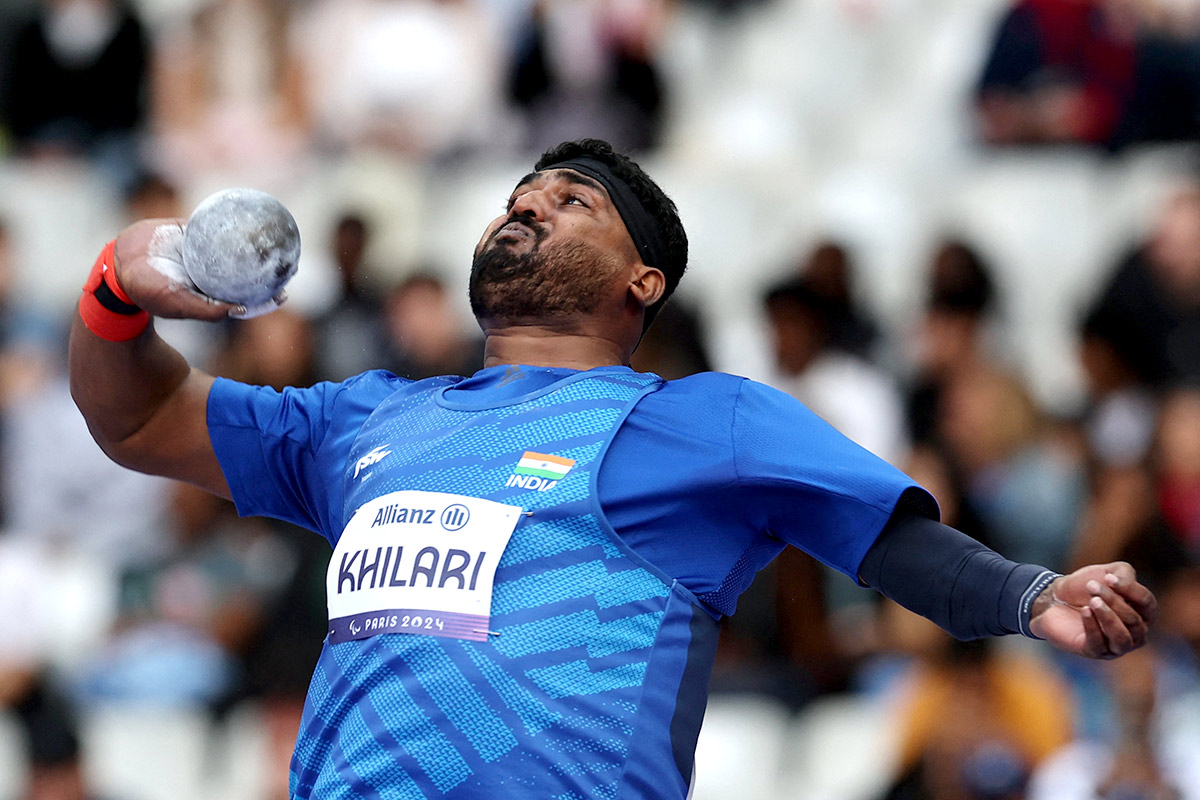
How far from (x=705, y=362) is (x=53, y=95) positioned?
514 cm

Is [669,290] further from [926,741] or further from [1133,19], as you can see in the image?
[1133,19]

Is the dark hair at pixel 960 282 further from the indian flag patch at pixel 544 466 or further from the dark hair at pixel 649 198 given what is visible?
the indian flag patch at pixel 544 466

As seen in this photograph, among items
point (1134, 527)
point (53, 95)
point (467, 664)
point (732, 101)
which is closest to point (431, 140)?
point (732, 101)

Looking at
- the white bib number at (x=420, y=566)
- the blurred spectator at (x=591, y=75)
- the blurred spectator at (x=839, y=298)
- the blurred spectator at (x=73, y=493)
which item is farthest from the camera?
the blurred spectator at (x=591, y=75)

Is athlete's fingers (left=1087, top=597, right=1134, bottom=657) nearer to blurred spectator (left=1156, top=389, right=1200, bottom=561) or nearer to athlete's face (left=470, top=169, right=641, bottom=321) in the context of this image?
athlete's face (left=470, top=169, right=641, bottom=321)

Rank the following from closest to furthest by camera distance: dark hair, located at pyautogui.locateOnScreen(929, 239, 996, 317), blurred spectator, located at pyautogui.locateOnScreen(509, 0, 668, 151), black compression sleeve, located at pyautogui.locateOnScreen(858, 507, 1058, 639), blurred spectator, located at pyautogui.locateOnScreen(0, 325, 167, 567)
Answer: black compression sleeve, located at pyautogui.locateOnScreen(858, 507, 1058, 639), dark hair, located at pyautogui.locateOnScreen(929, 239, 996, 317), blurred spectator, located at pyautogui.locateOnScreen(0, 325, 167, 567), blurred spectator, located at pyautogui.locateOnScreen(509, 0, 668, 151)

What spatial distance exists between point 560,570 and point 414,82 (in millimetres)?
6789

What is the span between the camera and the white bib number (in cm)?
318

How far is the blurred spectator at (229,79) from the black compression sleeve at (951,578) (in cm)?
738

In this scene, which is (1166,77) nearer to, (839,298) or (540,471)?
(839,298)

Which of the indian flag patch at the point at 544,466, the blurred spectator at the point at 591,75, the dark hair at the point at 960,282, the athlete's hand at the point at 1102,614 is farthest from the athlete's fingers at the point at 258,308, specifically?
the blurred spectator at the point at 591,75

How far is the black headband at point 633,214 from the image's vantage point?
391 cm

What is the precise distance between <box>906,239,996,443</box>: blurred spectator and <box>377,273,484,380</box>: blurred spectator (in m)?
2.06

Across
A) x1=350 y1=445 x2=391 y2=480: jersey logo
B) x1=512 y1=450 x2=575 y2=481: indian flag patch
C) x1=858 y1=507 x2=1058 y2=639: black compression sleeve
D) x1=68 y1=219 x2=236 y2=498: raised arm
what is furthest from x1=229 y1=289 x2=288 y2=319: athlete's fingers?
x1=858 y1=507 x2=1058 y2=639: black compression sleeve
